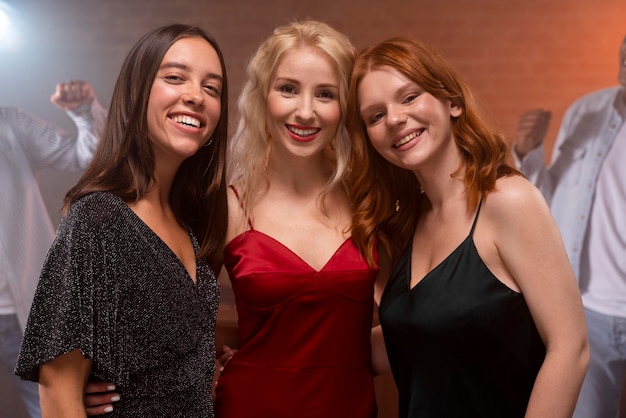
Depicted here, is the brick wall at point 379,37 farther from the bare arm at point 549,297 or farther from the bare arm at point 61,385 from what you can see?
the bare arm at point 61,385

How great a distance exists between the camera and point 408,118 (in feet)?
6.17

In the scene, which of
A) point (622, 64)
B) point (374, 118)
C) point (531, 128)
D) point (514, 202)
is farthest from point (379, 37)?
point (514, 202)

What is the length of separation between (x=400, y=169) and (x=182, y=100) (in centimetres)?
76

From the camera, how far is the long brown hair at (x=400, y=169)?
6.14 ft

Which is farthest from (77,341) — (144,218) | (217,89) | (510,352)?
(510,352)

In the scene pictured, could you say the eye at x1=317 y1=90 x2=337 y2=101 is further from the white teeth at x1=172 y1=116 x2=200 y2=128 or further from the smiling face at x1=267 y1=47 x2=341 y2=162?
the white teeth at x1=172 y1=116 x2=200 y2=128

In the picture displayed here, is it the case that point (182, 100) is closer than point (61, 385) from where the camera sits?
No

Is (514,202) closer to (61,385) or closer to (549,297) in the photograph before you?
(549,297)

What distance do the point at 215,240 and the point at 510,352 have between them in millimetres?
893

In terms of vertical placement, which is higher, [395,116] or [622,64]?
[622,64]

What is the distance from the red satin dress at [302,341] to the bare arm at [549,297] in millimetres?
542

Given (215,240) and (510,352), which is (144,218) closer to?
(215,240)

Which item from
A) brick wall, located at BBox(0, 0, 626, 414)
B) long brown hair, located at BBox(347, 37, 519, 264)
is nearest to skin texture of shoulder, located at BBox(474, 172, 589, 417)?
long brown hair, located at BBox(347, 37, 519, 264)

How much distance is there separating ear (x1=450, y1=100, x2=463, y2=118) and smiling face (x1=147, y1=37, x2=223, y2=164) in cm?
67
